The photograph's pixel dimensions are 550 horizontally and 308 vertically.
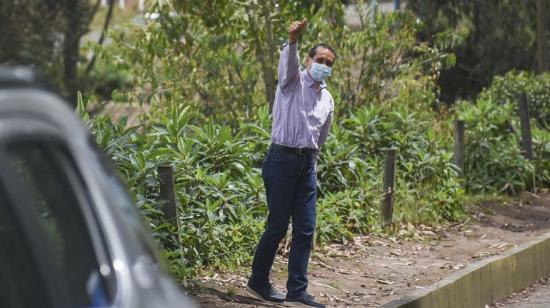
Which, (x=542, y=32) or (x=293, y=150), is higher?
(x=542, y=32)

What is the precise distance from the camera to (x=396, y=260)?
973 cm

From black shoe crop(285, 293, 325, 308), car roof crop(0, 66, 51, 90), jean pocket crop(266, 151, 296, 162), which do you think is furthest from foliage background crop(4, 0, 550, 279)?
car roof crop(0, 66, 51, 90)

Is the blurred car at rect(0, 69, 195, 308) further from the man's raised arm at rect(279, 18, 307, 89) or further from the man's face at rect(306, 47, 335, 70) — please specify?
the man's face at rect(306, 47, 335, 70)

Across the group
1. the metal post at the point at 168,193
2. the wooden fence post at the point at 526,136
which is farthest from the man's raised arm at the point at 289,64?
the wooden fence post at the point at 526,136

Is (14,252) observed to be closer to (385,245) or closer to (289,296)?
(289,296)

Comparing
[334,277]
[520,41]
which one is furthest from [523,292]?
[520,41]

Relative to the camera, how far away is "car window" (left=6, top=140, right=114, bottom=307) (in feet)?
8.15

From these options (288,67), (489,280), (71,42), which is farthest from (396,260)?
(71,42)

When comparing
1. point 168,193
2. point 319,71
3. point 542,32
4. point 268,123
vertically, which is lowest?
point 168,193

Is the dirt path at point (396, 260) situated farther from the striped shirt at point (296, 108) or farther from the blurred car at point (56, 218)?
the blurred car at point (56, 218)

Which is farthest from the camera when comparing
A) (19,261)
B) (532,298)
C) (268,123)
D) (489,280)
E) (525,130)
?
(525,130)

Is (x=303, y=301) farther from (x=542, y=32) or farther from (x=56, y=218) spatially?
(x=542, y=32)

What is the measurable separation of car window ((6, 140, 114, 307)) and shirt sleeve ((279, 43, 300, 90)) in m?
4.74

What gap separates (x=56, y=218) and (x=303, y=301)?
511 centimetres
